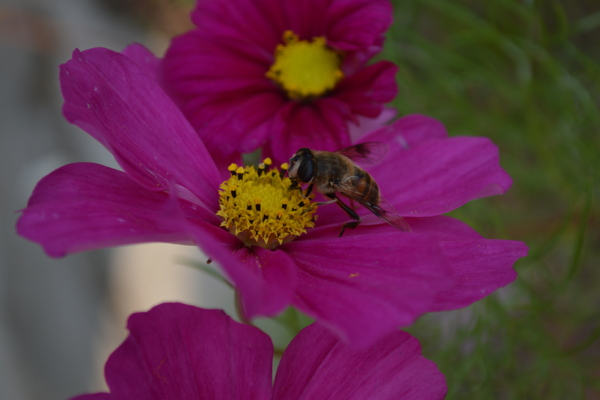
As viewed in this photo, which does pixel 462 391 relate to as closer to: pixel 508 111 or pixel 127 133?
pixel 508 111

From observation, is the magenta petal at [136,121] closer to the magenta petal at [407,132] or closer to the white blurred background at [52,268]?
the magenta petal at [407,132]

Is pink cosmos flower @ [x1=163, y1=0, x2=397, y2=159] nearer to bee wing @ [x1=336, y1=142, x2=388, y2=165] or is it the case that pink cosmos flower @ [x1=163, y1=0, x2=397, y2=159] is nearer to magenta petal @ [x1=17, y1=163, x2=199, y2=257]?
bee wing @ [x1=336, y1=142, x2=388, y2=165]

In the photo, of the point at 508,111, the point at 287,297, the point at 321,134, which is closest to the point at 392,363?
the point at 287,297

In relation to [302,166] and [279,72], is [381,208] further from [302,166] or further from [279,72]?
[279,72]

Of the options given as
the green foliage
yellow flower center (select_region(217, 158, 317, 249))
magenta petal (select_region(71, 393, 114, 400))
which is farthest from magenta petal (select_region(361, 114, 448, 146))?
magenta petal (select_region(71, 393, 114, 400))

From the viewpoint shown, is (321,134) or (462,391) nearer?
(321,134)

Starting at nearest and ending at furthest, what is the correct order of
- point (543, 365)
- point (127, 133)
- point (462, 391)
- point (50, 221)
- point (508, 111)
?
point (50, 221) → point (127, 133) → point (543, 365) → point (462, 391) → point (508, 111)

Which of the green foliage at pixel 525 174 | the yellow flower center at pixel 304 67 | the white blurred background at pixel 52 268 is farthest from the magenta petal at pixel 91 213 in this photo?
the white blurred background at pixel 52 268
